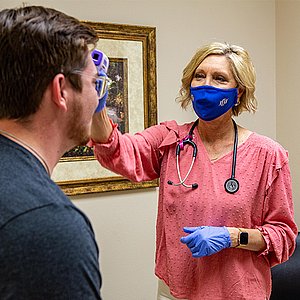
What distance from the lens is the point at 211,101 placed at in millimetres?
1786

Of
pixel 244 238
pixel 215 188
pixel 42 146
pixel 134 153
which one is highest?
pixel 42 146

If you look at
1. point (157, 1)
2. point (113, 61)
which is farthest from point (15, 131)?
point (157, 1)

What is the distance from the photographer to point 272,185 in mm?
1745

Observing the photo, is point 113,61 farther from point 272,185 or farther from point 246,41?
Answer: point 272,185

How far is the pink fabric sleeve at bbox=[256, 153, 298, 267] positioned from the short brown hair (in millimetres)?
1022

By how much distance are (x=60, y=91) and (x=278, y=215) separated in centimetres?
106

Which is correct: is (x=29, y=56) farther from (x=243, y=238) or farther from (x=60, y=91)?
(x=243, y=238)

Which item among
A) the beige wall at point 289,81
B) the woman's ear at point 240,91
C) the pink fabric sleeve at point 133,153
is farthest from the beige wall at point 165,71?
the woman's ear at point 240,91

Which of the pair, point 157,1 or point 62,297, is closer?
point 62,297

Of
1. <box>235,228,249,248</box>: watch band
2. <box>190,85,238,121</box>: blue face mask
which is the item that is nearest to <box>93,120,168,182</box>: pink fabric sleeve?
<box>190,85,238,121</box>: blue face mask

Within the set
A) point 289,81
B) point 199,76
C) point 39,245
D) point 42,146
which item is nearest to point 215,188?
point 199,76

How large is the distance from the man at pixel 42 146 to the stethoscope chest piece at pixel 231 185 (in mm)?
794

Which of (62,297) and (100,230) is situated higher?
(62,297)

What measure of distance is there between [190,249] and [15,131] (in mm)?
950
